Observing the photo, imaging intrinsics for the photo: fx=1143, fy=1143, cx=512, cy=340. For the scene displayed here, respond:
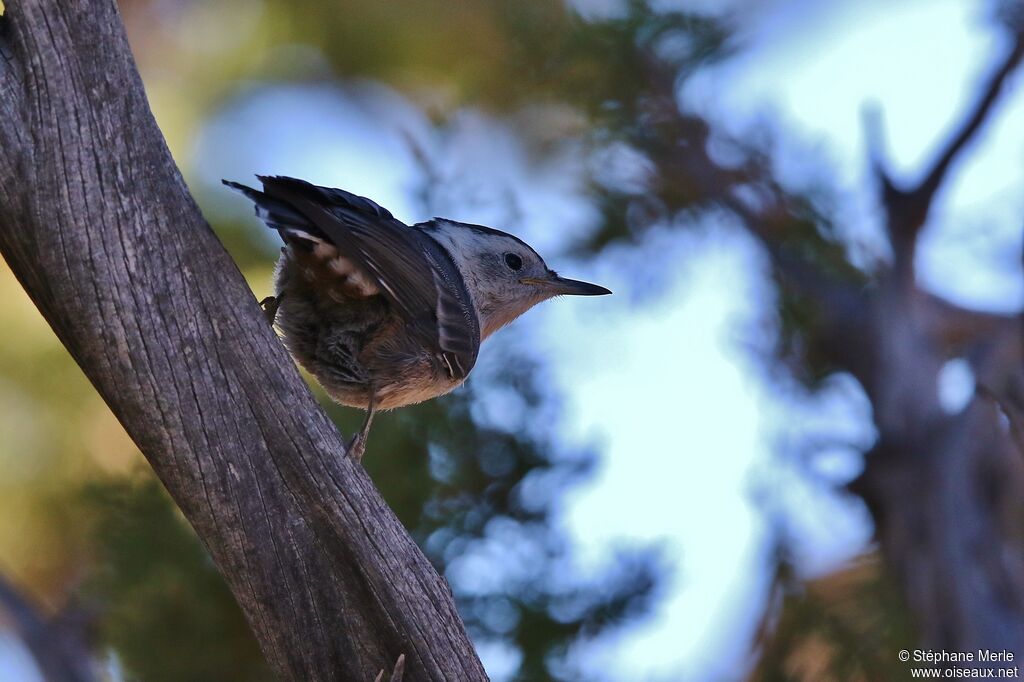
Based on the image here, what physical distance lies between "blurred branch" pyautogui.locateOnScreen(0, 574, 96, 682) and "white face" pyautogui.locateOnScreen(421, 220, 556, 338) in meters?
2.04

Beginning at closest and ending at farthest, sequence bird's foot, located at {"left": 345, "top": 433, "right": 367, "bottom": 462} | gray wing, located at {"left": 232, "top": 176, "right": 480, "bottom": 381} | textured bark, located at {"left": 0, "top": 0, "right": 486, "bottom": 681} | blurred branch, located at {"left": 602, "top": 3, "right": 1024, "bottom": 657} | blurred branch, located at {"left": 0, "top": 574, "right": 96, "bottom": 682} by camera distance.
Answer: textured bark, located at {"left": 0, "top": 0, "right": 486, "bottom": 681} → bird's foot, located at {"left": 345, "top": 433, "right": 367, "bottom": 462} → gray wing, located at {"left": 232, "top": 176, "right": 480, "bottom": 381} → blurred branch, located at {"left": 0, "top": 574, "right": 96, "bottom": 682} → blurred branch, located at {"left": 602, "top": 3, "right": 1024, "bottom": 657}

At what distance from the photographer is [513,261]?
3.68 metres

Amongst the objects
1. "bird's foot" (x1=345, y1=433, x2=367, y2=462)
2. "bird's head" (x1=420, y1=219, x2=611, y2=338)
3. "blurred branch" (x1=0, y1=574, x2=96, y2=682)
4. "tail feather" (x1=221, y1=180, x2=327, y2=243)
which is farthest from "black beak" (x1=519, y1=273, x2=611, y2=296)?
"blurred branch" (x1=0, y1=574, x2=96, y2=682)

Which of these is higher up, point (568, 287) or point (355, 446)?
point (355, 446)

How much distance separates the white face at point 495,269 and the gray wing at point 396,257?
329 millimetres

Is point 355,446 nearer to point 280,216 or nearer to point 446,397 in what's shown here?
point 280,216

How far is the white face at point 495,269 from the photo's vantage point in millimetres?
3572

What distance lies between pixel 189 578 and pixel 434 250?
1.57 metres

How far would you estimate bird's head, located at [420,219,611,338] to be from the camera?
141 inches

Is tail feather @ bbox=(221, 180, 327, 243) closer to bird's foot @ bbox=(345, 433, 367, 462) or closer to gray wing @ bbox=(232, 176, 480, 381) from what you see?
gray wing @ bbox=(232, 176, 480, 381)

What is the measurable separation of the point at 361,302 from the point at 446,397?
153cm

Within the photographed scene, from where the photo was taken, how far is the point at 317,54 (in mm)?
5418

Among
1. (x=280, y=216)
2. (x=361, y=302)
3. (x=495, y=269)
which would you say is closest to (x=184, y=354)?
(x=280, y=216)

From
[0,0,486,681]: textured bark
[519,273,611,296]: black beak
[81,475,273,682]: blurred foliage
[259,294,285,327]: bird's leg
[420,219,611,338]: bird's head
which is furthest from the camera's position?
[81,475,273,682]: blurred foliage
